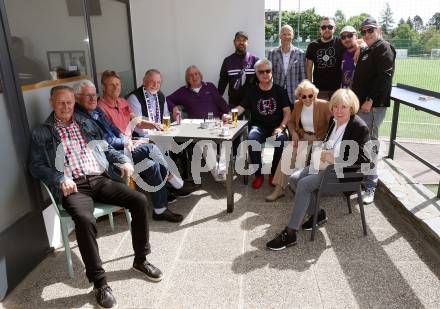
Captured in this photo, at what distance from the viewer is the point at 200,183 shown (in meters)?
4.12

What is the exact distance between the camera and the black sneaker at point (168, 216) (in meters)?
3.21

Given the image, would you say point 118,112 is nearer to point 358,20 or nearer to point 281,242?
point 281,242

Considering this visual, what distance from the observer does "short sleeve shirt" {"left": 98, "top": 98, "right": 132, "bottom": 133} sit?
3.19 m

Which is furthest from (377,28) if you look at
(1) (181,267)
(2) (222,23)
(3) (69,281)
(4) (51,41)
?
(3) (69,281)

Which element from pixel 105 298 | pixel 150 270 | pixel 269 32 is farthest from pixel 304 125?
pixel 269 32

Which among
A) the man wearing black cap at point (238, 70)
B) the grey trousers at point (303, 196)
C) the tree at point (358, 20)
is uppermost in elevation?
the tree at point (358, 20)

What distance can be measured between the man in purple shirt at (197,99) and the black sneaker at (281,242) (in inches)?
74.4

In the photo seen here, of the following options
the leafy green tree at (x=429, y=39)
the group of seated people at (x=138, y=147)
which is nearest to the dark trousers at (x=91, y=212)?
the group of seated people at (x=138, y=147)

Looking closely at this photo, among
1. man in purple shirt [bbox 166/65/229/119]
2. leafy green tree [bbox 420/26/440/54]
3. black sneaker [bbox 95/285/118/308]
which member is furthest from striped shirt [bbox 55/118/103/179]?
leafy green tree [bbox 420/26/440/54]

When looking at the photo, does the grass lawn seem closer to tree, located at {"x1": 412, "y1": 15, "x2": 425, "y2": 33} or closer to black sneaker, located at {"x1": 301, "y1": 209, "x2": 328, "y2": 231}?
tree, located at {"x1": 412, "y1": 15, "x2": 425, "y2": 33}

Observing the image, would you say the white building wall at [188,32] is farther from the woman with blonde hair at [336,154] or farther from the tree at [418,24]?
the tree at [418,24]

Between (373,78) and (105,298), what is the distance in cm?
284

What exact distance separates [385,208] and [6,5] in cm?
345

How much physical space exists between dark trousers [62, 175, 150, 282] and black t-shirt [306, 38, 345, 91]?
259 cm
